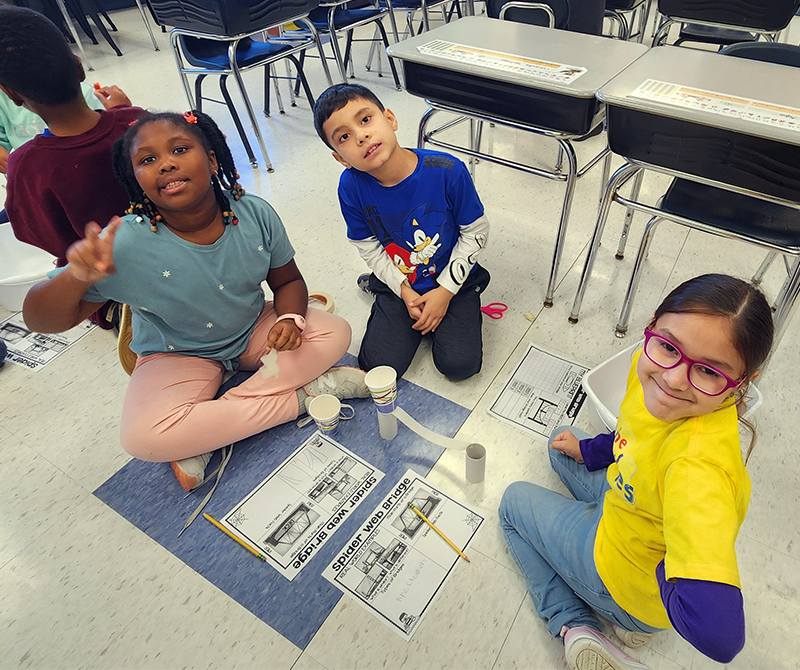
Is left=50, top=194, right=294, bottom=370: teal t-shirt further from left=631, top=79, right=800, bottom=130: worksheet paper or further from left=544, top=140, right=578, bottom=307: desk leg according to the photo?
left=631, top=79, right=800, bottom=130: worksheet paper

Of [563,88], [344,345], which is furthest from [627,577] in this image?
[563,88]

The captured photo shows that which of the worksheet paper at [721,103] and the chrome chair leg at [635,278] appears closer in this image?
the worksheet paper at [721,103]

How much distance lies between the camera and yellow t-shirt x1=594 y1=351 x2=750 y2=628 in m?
0.55

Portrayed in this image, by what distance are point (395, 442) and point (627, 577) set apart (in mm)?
610

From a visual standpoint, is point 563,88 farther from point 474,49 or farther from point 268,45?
point 268,45

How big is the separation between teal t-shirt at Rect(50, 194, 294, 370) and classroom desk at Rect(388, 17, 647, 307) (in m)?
0.60

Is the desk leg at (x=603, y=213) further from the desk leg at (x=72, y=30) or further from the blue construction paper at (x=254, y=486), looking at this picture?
the desk leg at (x=72, y=30)

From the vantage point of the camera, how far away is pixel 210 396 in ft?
4.09

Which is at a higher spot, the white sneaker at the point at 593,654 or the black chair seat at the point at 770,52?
the black chair seat at the point at 770,52

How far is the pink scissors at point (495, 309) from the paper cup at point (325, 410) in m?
0.61

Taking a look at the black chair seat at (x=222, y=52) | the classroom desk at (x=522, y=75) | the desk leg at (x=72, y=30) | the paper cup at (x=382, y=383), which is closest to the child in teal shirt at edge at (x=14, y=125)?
the black chair seat at (x=222, y=52)

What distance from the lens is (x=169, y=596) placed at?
996 mm

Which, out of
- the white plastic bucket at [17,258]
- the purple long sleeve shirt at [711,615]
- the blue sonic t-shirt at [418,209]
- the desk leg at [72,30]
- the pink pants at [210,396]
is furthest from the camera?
the desk leg at [72,30]

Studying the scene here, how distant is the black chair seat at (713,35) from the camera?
2.18m
